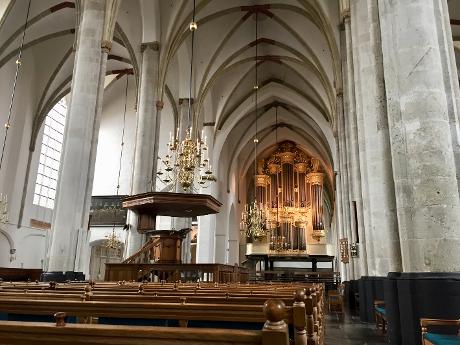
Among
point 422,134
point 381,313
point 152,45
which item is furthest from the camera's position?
point 152,45

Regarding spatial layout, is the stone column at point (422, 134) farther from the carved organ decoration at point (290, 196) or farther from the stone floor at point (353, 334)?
the carved organ decoration at point (290, 196)

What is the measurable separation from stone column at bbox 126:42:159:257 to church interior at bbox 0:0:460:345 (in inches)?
2.9

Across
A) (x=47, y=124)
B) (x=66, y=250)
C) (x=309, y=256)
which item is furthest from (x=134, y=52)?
(x=309, y=256)

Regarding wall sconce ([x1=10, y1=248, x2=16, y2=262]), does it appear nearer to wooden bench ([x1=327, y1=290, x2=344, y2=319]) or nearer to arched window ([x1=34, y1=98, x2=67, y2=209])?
arched window ([x1=34, y1=98, x2=67, y2=209])

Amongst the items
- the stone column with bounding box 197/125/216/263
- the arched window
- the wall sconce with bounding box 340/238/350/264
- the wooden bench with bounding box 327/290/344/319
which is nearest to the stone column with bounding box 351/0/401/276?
the wooden bench with bounding box 327/290/344/319

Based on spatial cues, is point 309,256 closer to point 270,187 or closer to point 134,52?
point 270,187

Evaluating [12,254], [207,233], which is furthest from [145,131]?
[207,233]

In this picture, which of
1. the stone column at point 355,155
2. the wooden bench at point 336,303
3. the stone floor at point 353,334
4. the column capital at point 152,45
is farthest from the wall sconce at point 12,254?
the stone floor at point 353,334

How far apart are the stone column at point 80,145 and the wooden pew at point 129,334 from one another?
916 cm

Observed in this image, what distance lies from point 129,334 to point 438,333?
4.48 metres

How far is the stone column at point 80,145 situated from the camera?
32.2 feet

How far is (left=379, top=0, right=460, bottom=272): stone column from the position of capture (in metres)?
4.58

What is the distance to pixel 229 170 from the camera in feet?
93.9

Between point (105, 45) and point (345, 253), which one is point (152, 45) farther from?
point (345, 253)
